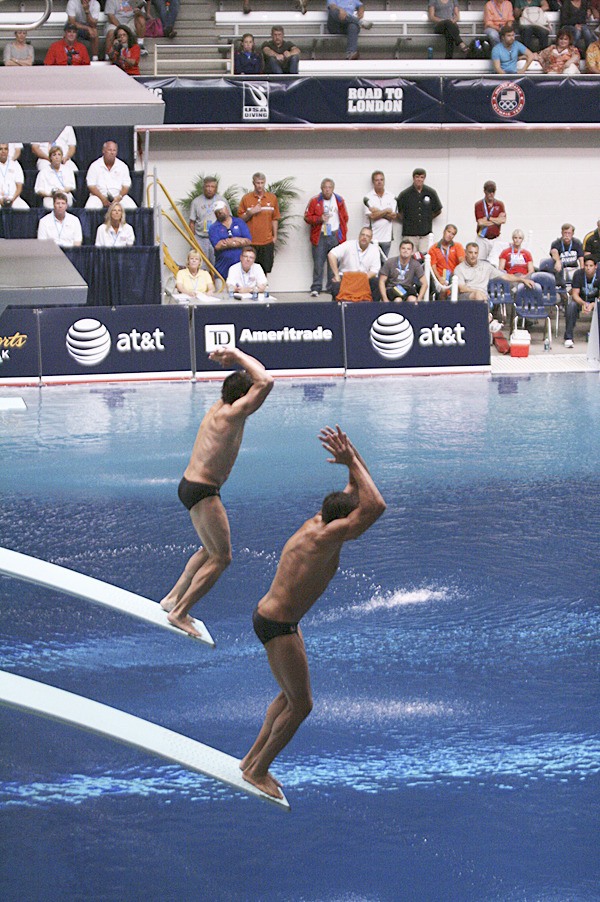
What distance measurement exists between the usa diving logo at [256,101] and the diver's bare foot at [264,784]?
19083 mm

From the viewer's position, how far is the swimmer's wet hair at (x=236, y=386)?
6977 millimetres

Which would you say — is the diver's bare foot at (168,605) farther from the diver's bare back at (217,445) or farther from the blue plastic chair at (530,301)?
the blue plastic chair at (530,301)

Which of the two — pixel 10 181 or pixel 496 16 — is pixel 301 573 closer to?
pixel 10 181

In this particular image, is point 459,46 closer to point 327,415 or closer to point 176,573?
point 327,415

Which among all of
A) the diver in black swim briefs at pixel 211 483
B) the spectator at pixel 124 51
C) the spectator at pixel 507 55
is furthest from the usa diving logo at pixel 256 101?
the diver in black swim briefs at pixel 211 483

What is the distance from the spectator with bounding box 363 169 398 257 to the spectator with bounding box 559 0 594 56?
5.31 meters

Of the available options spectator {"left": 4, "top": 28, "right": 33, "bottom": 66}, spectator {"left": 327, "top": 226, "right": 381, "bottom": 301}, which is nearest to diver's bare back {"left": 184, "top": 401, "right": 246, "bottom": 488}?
spectator {"left": 327, "top": 226, "right": 381, "bottom": 301}

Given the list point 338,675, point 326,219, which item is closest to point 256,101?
point 326,219

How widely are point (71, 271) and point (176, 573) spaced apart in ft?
19.4

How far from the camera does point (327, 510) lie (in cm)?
582

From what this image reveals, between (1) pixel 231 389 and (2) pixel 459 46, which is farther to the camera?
(2) pixel 459 46

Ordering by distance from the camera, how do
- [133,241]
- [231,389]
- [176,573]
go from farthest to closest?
[133,241], [176,573], [231,389]

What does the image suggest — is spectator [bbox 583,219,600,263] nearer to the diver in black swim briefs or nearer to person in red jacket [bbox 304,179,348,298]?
person in red jacket [bbox 304,179,348,298]

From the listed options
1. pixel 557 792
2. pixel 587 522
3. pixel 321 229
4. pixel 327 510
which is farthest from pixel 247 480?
pixel 321 229
